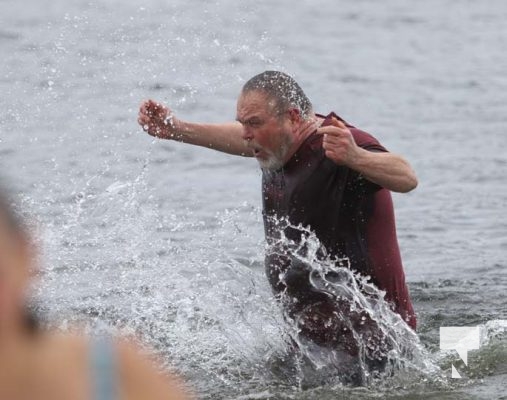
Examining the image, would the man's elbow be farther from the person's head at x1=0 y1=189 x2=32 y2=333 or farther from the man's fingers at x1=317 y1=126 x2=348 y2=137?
the person's head at x1=0 y1=189 x2=32 y2=333

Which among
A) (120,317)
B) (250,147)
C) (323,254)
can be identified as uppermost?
(250,147)

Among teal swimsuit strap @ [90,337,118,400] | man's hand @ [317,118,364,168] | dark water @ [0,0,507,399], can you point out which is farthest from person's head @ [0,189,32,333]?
dark water @ [0,0,507,399]

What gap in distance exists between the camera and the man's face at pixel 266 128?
19.7ft

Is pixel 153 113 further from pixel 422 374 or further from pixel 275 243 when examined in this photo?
pixel 422 374

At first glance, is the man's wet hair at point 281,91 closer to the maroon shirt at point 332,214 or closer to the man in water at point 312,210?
the man in water at point 312,210

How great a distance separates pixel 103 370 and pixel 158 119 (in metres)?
4.67

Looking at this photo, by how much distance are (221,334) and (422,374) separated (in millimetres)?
1269

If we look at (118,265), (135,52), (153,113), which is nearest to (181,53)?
(135,52)

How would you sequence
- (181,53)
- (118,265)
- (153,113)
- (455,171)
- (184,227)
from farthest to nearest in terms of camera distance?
(181,53) → (455,171) → (184,227) → (118,265) → (153,113)

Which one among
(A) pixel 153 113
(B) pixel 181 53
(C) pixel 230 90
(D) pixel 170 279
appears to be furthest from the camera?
(B) pixel 181 53

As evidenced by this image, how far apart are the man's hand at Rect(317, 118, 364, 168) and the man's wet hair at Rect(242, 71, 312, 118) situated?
0.43 m

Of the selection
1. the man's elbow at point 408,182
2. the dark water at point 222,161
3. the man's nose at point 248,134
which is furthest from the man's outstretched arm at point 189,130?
the man's elbow at point 408,182

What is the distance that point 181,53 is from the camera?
1555 centimetres

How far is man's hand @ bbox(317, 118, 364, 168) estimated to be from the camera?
5590 mm
